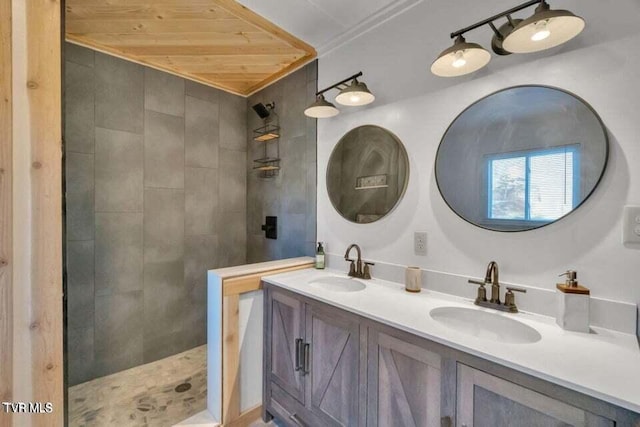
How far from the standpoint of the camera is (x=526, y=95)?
120 centimetres

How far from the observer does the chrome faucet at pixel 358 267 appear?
1.74 metres

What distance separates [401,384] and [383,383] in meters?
0.08

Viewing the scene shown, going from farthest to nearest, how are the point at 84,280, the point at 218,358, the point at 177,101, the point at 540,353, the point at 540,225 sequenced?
the point at 177,101, the point at 84,280, the point at 218,358, the point at 540,225, the point at 540,353

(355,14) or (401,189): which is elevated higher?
(355,14)

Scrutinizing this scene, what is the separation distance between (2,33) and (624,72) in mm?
2343

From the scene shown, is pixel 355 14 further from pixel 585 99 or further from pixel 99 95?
pixel 99 95

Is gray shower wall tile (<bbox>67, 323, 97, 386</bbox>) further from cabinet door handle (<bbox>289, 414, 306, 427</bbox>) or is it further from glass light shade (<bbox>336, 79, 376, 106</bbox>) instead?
glass light shade (<bbox>336, 79, 376, 106</bbox>)

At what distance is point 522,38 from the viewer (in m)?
1.03

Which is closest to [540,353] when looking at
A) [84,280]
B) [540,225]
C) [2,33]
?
[540,225]

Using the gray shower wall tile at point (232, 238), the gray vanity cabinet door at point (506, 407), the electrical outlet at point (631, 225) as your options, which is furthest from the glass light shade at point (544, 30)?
the gray shower wall tile at point (232, 238)

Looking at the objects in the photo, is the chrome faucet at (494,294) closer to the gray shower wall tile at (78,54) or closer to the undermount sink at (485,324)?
the undermount sink at (485,324)

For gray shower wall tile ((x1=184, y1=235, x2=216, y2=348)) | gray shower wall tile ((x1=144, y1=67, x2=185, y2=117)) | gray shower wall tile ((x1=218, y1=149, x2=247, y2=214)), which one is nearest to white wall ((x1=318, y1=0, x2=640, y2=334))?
gray shower wall tile ((x1=218, y1=149, x2=247, y2=214))

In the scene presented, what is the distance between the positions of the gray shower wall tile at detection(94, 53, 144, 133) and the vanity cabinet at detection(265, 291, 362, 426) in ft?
5.91

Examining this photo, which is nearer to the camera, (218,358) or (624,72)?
(624,72)
